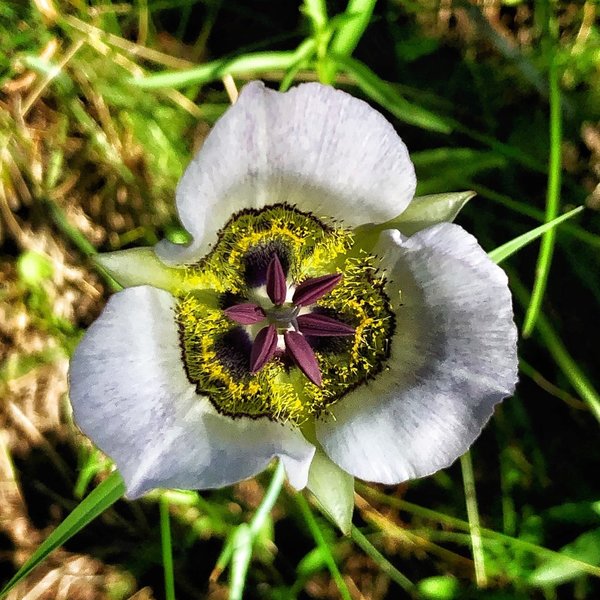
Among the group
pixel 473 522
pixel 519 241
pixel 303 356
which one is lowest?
pixel 473 522

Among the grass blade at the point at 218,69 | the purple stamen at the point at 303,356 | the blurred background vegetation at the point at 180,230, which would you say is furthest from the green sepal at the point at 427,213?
the blurred background vegetation at the point at 180,230

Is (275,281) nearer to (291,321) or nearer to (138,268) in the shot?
(291,321)

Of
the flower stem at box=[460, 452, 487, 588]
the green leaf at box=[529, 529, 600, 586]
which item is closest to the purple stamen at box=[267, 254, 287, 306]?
the flower stem at box=[460, 452, 487, 588]

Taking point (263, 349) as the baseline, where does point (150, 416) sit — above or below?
below

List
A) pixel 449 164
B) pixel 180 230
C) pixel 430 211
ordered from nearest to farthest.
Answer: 1. pixel 430 211
2. pixel 449 164
3. pixel 180 230

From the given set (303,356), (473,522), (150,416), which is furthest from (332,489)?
(473,522)

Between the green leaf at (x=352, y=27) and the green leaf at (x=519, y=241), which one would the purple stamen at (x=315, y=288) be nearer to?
the green leaf at (x=519, y=241)
